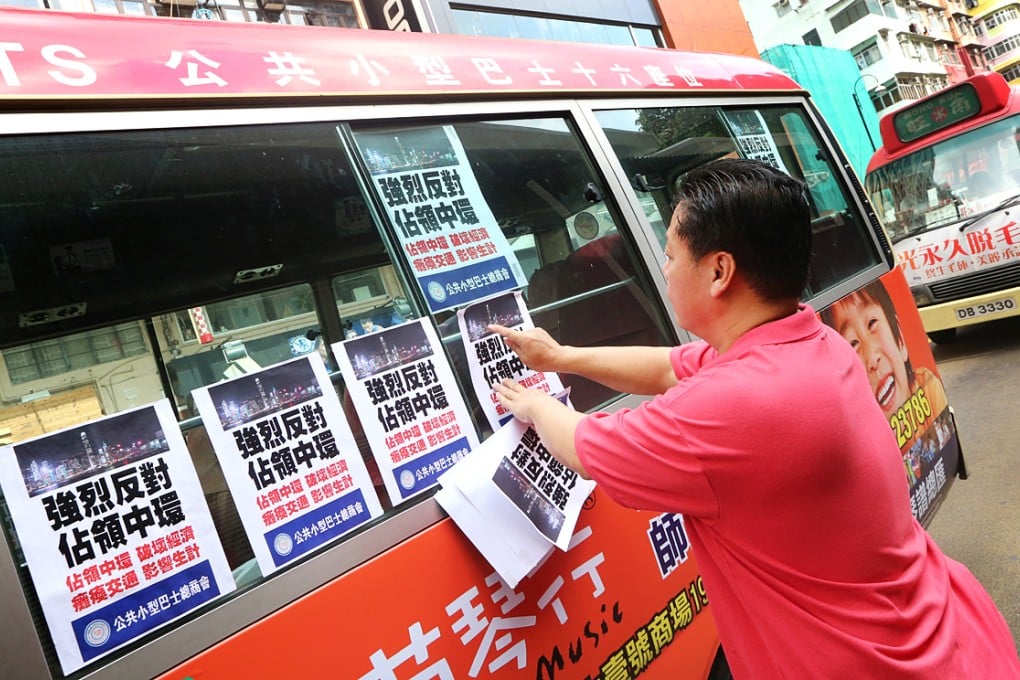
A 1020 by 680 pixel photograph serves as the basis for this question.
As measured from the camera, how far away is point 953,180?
6418 millimetres

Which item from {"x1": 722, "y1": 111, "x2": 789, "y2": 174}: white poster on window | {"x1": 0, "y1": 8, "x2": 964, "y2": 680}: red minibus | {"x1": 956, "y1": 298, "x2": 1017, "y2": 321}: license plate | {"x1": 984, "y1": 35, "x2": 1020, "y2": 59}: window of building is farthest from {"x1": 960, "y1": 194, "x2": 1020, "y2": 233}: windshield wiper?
{"x1": 984, "y1": 35, "x2": 1020, "y2": 59}: window of building

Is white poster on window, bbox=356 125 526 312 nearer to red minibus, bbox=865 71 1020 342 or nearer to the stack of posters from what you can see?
the stack of posters

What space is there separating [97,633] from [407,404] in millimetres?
625

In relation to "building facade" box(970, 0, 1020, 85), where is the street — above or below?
below

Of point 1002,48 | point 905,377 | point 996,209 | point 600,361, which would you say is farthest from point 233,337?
point 1002,48

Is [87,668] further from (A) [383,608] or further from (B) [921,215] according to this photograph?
(B) [921,215]

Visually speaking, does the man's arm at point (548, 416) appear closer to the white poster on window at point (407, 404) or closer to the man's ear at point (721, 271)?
the white poster on window at point (407, 404)

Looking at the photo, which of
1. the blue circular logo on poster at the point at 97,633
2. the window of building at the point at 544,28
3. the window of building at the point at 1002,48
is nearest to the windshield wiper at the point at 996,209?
the window of building at the point at 544,28

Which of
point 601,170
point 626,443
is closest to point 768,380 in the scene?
point 626,443

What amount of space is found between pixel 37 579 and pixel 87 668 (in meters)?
0.15

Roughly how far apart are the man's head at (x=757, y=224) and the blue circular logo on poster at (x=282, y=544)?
0.89m

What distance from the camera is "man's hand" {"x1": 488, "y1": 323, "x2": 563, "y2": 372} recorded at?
1.52 m

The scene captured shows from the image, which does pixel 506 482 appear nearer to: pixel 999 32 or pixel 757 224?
pixel 757 224

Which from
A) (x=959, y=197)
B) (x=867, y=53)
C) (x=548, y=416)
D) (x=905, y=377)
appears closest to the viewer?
(x=548, y=416)
